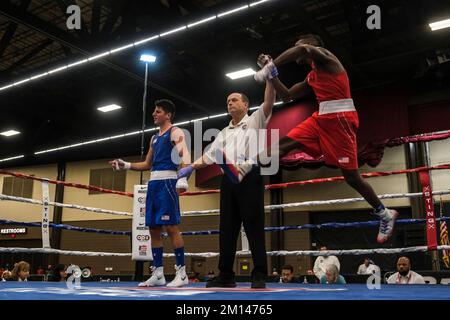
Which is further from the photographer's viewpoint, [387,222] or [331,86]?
[387,222]

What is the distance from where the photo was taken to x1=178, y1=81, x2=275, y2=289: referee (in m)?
2.50

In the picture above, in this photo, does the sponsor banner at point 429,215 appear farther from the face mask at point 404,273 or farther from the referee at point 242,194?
the referee at point 242,194

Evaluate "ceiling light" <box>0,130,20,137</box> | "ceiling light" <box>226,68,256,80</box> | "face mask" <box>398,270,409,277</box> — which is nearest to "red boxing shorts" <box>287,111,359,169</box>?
"face mask" <box>398,270,409,277</box>

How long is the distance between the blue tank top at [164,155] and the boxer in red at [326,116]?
27.3 inches

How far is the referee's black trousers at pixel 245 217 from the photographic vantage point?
250 cm

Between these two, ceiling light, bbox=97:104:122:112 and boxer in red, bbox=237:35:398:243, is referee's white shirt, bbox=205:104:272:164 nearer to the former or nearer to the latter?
boxer in red, bbox=237:35:398:243

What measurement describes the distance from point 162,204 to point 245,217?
0.65 metres

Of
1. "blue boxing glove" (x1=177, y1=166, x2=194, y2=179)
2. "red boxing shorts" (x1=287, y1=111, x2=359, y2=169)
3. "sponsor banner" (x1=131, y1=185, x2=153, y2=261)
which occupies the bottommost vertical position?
"sponsor banner" (x1=131, y1=185, x2=153, y2=261)

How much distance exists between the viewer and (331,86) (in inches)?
100

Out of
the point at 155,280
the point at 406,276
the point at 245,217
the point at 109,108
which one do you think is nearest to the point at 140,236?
the point at 155,280

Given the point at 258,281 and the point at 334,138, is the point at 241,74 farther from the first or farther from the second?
the point at 258,281

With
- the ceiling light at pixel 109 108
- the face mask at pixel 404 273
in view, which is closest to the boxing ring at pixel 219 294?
the face mask at pixel 404 273
